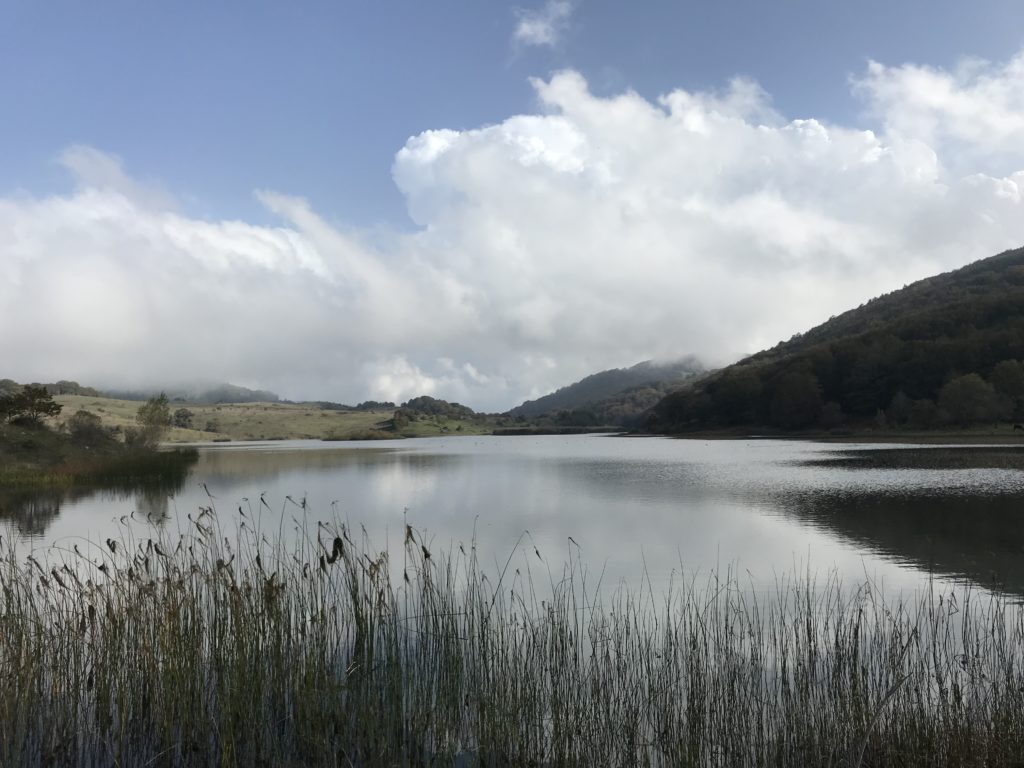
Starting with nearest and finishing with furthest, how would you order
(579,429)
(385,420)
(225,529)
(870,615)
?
(870,615) → (225,529) → (385,420) → (579,429)

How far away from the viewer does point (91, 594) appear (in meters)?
7.11

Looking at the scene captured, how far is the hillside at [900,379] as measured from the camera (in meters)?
76.1

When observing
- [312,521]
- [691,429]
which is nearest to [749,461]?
[312,521]

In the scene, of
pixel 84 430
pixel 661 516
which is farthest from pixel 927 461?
pixel 84 430

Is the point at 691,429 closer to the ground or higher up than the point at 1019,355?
closer to the ground

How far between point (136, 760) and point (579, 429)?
182319 mm

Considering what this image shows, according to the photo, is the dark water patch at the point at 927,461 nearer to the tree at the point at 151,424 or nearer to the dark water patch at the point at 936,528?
the dark water patch at the point at 936,528

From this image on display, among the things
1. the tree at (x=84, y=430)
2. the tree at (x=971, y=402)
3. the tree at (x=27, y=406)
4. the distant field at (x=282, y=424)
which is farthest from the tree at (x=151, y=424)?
the tree at (x=971, y=402)

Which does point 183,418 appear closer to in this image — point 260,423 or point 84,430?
point 260,423

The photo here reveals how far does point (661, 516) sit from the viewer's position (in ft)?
68.8

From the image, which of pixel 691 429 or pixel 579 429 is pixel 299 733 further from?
pixel 579 429

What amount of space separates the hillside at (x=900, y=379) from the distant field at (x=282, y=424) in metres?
52.9

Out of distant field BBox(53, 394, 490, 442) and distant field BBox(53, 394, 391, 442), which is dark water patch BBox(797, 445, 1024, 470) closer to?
distant field BBox(53, 394, 490, 442)

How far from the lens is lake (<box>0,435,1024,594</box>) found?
1352 cm
